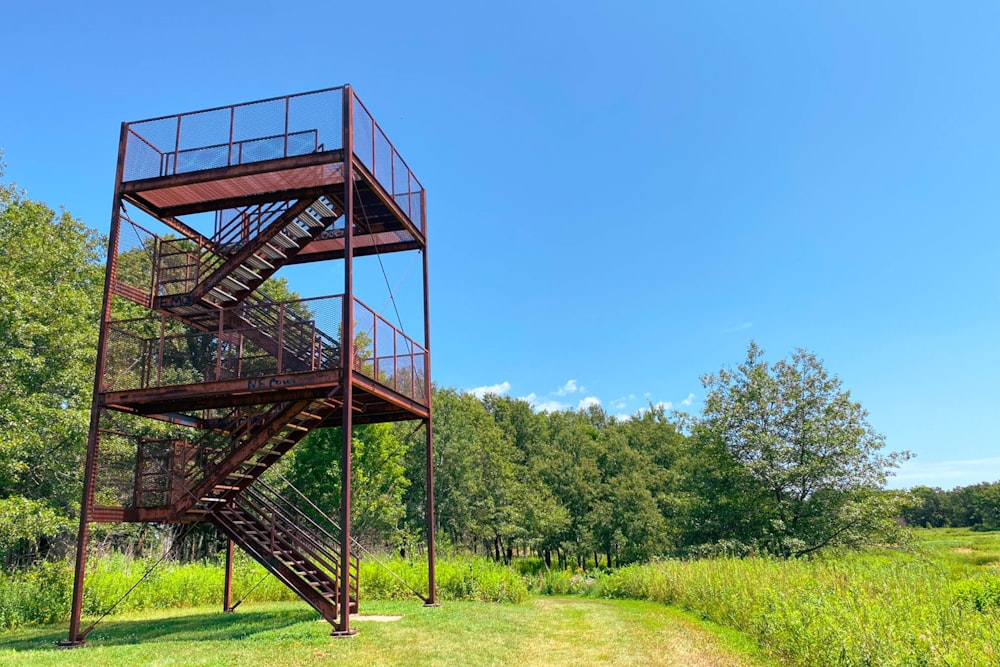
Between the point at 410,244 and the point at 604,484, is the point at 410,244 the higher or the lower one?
the higher one

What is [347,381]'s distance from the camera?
42.2ft

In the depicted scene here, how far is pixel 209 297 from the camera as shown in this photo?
1552 centimetres

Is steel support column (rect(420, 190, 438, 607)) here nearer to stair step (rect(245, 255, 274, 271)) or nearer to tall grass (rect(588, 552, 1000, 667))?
stair step (rect(245, 255, 274, 271))

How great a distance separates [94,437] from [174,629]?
461 cm

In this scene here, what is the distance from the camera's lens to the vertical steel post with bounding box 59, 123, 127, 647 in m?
12.8

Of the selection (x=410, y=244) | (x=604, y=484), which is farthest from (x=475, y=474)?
(x=410, y=244)

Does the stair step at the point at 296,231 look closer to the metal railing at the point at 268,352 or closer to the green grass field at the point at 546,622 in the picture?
the metal railing at the point at 268,352

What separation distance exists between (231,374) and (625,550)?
1926 inches

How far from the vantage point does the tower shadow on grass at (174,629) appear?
1292 cm

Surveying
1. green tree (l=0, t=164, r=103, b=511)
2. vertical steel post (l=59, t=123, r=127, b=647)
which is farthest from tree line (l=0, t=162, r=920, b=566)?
vertical steel post (l=59, t=123, r=127, b=647)

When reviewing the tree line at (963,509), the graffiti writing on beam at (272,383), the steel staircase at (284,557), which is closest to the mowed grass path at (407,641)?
the steel staircase at (284,557)

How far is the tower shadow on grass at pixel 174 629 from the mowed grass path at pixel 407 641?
0.03m

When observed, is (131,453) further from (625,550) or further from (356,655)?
(625,550)

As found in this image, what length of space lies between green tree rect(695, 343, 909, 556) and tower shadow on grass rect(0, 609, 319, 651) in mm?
23993
